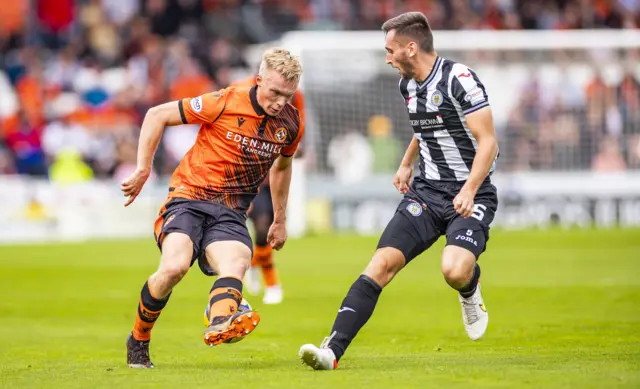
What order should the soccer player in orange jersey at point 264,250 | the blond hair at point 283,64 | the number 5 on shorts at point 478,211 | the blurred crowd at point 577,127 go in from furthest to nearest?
the blurred crowd at point 577,127 < the soccer player in orange jersey at point 264,250 < the number 5 on shorts at point 478,211 < the blond hair at point 283,64

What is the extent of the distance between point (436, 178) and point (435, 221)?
338mm

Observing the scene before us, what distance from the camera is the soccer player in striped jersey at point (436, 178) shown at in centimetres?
779

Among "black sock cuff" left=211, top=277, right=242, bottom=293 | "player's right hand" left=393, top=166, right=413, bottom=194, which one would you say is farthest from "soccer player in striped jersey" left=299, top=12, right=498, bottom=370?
"black sock cuff" left=211, top=277, right=242, bottom=293

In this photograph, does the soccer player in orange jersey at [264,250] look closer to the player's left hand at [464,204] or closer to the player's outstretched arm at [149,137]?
the player's outstretched arm at [149,137]

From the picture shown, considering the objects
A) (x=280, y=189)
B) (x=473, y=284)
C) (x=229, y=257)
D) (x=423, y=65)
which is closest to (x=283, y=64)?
(x=423, y=65)

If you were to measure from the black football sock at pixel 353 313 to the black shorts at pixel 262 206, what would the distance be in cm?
592

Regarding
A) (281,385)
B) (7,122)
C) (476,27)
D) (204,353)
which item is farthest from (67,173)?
(281,385)

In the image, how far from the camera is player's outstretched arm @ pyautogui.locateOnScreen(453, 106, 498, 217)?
25.1ft

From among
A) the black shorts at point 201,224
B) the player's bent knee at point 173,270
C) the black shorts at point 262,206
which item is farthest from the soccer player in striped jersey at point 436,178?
the black shorts at point 262,206

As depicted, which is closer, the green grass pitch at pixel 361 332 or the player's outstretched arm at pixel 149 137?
the green grass pitch at pixel 361 332

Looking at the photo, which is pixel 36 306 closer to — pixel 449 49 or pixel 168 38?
pixel 449 49

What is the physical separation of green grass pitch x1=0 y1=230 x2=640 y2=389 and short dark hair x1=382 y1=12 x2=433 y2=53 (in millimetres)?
2207

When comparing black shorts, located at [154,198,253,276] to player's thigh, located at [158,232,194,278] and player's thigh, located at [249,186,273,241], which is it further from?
player's thigh, located at [249,186,273,241]

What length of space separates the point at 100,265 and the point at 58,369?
34.3 ft
